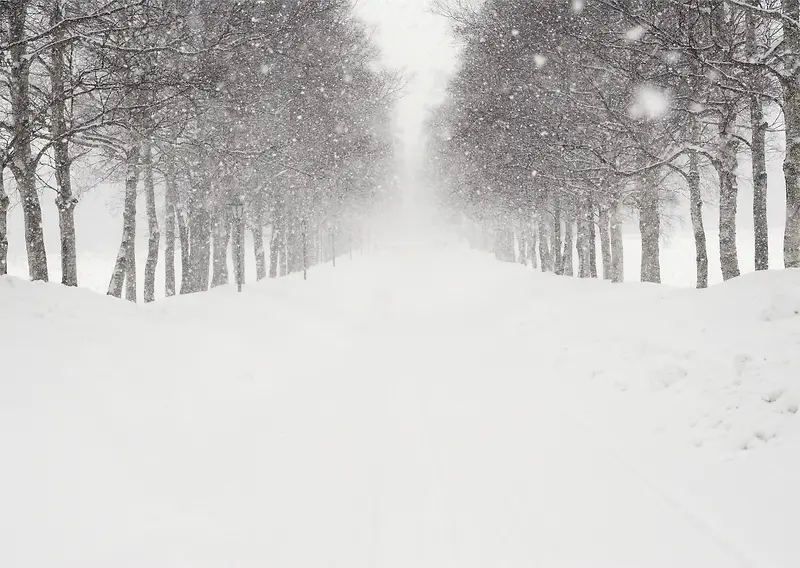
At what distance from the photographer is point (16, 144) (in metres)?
7.50

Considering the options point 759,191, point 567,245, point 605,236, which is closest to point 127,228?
point 759,191

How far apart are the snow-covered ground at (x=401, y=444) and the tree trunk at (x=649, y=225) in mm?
5422

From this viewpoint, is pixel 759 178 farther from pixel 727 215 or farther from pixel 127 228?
pixel 127 228

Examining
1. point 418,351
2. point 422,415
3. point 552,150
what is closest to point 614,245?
point 552,150

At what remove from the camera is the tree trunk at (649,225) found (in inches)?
562

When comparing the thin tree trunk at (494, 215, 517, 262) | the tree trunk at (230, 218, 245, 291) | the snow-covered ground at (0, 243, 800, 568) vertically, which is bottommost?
the snow-covered ground at (0, 243, 800, 568)

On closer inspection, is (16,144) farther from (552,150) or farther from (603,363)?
(552,150)

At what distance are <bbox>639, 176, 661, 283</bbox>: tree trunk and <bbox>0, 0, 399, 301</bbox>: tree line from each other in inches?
376

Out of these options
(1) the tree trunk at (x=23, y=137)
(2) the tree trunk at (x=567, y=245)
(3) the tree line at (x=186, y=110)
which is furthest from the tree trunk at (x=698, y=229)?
(1) the tree trunk at (x=23, y=137)

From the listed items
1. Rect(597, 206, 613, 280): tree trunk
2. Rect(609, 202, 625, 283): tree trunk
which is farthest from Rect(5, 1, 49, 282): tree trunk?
Rect(609, 202, 625, 283): tree trunk

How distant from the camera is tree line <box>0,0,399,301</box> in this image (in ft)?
26.4

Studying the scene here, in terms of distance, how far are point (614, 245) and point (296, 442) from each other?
44.3 feet

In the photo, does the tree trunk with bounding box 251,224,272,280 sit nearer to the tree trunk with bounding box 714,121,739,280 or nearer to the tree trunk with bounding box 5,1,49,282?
the tree trunk with bounding box 5,1,49,282

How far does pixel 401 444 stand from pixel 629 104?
10926mm
